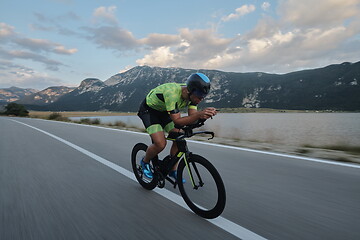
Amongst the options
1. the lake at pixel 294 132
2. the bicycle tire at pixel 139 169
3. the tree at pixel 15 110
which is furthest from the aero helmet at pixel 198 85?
the tree at pixel 15 110

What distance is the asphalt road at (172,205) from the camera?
206 centimetres

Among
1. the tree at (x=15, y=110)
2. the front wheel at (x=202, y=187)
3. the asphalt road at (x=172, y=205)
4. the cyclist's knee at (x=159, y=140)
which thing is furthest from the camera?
the tree at (x=15, y=110)

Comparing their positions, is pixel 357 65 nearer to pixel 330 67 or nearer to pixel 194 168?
pixel 330 67

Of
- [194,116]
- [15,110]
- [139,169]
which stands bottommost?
[139,169]

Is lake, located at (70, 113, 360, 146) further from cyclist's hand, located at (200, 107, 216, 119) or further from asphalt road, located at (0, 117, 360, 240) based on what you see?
cyclist's hand, located at (200, 107, 216, 119)

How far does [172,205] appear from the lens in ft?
8.69

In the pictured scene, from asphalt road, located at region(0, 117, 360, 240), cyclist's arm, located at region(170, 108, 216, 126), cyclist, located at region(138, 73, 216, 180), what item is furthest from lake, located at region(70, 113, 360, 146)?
cyclist's arm, located at region(170, 108, 216, 126)

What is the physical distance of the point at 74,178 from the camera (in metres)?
3.84

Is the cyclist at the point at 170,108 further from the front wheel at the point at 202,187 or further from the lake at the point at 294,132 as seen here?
the lake at the point at 294,132

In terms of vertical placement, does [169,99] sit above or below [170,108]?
above

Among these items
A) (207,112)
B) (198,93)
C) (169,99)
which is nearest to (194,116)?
(207,112)

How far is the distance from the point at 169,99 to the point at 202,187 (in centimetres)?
104

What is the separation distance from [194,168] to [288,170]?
7.81 feet

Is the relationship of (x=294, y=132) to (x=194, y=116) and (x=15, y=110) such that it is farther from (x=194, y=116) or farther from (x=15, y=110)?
(x=15, y=110)
